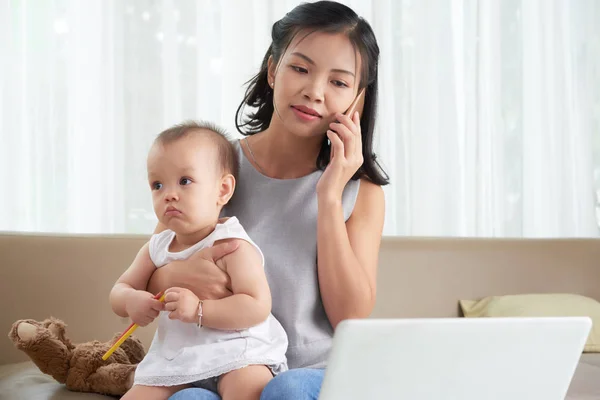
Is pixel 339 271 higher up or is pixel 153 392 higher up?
pixel 339 271

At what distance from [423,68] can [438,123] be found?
0.24 metres

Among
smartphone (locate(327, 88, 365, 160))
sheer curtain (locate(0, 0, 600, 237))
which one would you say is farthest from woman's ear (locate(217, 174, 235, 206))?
sheer curtain (locate(0, 0, 600, 237))

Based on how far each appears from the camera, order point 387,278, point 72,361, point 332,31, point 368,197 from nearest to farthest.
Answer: point 332,31 < point 368,197 < point 72,361 < point 387,278

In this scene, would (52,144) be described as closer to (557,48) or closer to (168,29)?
(168,29)

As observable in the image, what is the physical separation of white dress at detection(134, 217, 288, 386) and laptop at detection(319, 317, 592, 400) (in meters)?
0.36

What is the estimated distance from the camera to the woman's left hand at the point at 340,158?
152cm

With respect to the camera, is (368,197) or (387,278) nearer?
(368,197)

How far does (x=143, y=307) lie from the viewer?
1299 mm

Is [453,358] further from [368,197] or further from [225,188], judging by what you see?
[368,197]

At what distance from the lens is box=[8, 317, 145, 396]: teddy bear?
1.75 meters

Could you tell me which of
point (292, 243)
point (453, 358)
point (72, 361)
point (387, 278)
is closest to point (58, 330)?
point (72, 361)

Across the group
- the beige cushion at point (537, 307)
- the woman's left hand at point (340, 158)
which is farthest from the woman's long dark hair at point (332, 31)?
the beige cushion at point (537, 307)

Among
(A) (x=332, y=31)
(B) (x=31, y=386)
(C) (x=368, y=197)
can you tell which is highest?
(A) (x=332, y=31)

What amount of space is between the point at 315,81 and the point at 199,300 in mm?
471
